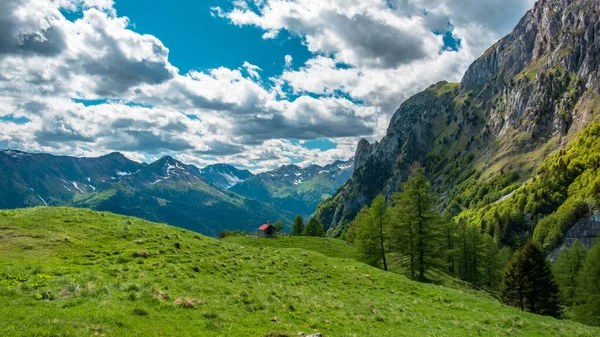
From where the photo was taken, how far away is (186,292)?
20.7 m

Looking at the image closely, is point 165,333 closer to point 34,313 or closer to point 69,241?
point 34,313

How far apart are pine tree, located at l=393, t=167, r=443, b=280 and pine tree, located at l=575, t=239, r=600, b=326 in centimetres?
2729

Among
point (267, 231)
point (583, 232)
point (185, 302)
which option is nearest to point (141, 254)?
point (185, 302)

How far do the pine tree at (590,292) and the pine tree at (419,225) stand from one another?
2729 cm

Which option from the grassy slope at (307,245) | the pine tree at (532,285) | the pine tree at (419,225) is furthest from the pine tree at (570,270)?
the grassy slope at (307,245)

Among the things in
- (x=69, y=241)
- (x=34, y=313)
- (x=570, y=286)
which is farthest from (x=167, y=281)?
(x=570, y=286)

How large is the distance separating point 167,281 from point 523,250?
47070mm

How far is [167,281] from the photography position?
73.0 feet

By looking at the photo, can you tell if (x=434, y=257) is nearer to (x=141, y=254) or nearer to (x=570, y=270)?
(x=141, y=254)

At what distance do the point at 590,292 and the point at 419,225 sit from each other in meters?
36.7

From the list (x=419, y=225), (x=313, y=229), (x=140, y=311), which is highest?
(x=419, y=225)

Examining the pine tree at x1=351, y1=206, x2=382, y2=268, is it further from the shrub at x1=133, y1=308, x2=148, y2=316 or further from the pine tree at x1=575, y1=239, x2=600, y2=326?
the shrub at x1=133, y1=308, x2=148, y2=316

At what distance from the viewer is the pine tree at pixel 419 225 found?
2072 inches

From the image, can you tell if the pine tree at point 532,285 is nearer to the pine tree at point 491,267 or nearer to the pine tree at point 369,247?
the pine tree at point 369,247
